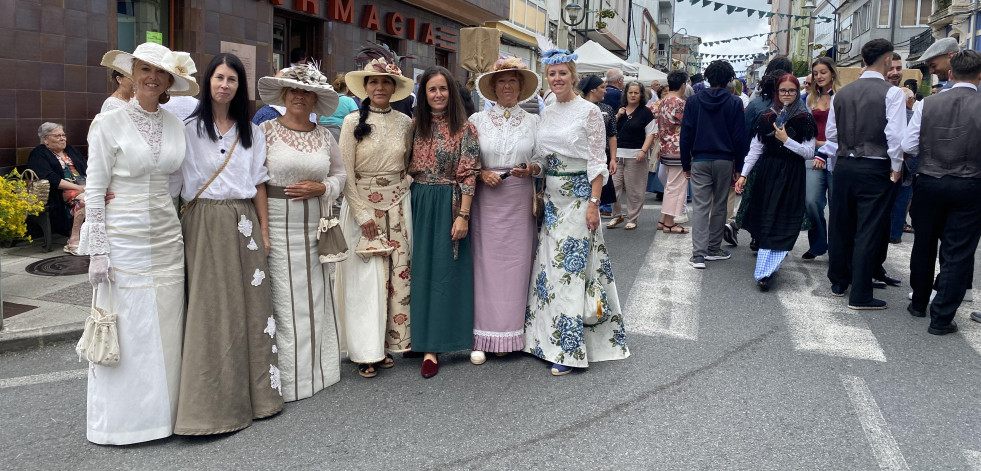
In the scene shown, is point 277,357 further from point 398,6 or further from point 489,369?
point 398,6

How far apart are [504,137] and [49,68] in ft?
19.8

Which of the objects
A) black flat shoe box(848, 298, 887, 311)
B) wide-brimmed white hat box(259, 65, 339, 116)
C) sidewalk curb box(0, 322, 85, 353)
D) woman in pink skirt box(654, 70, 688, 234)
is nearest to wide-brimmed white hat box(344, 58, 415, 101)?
wide-brimmed white hat box(259, 65, 339, 116)

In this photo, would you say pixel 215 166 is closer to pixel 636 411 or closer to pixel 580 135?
pixel 580 135

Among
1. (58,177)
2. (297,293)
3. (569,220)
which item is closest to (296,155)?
(297,293)

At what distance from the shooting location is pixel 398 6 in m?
16.5

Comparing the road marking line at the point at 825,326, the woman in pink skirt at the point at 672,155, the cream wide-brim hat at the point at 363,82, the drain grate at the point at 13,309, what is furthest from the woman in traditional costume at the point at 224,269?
the woman in pink skirt at the point at 672,155

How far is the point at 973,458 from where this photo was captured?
3.61 meters

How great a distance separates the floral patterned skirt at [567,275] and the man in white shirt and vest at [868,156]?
2.58m

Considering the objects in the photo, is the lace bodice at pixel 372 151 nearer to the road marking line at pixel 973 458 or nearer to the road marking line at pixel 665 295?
the road marking line at pixel 665 295

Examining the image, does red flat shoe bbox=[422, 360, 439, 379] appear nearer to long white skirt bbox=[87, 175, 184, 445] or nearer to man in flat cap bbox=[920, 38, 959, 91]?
A: long white skirt bbox=[87, 175, 184, 445]

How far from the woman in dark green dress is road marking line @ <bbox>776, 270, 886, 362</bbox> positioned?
2.42 metres

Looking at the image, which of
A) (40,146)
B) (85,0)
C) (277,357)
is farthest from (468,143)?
(85,0)

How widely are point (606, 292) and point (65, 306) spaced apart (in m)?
4.02

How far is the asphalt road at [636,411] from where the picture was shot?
140 inches
